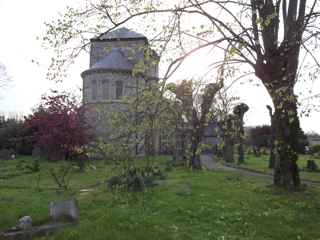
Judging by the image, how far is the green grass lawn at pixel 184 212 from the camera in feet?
21.9

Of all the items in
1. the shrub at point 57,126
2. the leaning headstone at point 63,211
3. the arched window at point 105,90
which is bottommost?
the leaning headstone at point 63,211

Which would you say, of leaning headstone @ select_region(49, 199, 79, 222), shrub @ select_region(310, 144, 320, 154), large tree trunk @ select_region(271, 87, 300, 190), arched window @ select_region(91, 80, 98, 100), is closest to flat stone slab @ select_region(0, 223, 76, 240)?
leaning headstone @ select_region(49, 199, 79, 222)

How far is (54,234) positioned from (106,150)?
2.53m

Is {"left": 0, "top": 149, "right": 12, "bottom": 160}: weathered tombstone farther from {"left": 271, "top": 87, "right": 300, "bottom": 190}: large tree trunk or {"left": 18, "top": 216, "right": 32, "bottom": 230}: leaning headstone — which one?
{"left": 18, "top": 216, "right": 32, "bottom": 230}: leaning headstone

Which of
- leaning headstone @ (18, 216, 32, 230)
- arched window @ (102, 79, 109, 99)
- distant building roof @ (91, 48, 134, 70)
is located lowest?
leaning headstone @ (18, 216, 32, 230)

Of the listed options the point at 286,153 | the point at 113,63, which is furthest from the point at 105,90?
the point at 286,153

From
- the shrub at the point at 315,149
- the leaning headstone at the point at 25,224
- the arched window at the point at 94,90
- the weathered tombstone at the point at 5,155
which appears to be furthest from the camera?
the shrub at the point at 315,149

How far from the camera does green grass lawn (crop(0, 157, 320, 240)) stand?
6.69 meters

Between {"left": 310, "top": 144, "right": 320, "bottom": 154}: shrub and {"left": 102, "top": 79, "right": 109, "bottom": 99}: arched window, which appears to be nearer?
{"left": 102, "top": 79, "right": 109, "bottom": 99}: arched window

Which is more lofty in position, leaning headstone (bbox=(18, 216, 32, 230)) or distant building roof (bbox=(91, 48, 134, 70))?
distant building roof (bbox=(91, 48, 134, 70))

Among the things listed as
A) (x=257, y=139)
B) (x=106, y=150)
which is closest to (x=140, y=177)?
(x=106, y=150)

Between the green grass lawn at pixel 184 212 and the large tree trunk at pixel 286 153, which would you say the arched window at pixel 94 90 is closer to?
the green grass lawn at pixel 184 212

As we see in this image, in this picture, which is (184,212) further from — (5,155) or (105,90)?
(105,90)

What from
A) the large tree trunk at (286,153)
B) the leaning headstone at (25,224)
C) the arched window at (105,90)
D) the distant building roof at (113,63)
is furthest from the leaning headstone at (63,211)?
the arched window at (105,90)
